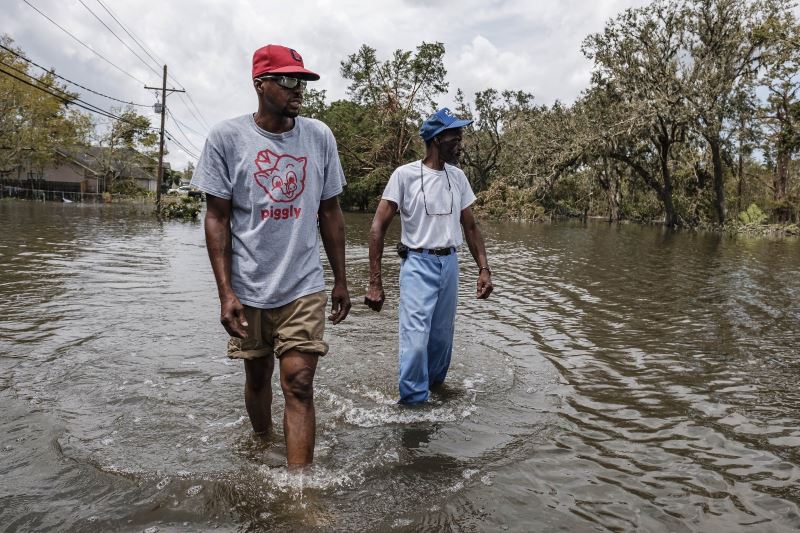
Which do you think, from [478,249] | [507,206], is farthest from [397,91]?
[478,249]

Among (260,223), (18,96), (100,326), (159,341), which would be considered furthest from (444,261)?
(18,96)

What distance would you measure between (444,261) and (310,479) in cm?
195

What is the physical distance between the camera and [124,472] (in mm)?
3273

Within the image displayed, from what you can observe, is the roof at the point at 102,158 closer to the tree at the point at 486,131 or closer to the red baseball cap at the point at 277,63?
the tree at the point at 486,131

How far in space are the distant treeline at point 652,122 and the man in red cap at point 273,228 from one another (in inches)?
886

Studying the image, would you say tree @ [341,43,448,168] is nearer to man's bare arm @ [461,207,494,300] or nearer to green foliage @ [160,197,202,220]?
green foliage @ [160,197,202,220]

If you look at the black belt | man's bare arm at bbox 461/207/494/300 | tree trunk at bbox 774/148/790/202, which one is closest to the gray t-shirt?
the black belt

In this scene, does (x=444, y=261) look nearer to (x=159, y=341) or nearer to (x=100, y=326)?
(x=159, y=341)

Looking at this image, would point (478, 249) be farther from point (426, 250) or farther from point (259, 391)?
point (259, 391)

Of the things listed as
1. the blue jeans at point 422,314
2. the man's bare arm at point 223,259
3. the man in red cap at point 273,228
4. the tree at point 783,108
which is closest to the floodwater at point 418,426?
the blue jeans at point 422,314

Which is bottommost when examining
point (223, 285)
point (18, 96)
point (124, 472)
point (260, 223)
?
point (124, 472)

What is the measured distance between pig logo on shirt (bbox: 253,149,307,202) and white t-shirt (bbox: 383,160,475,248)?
1430 millimetres

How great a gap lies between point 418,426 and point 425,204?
1.62 metres

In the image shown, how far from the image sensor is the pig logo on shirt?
121 inches
